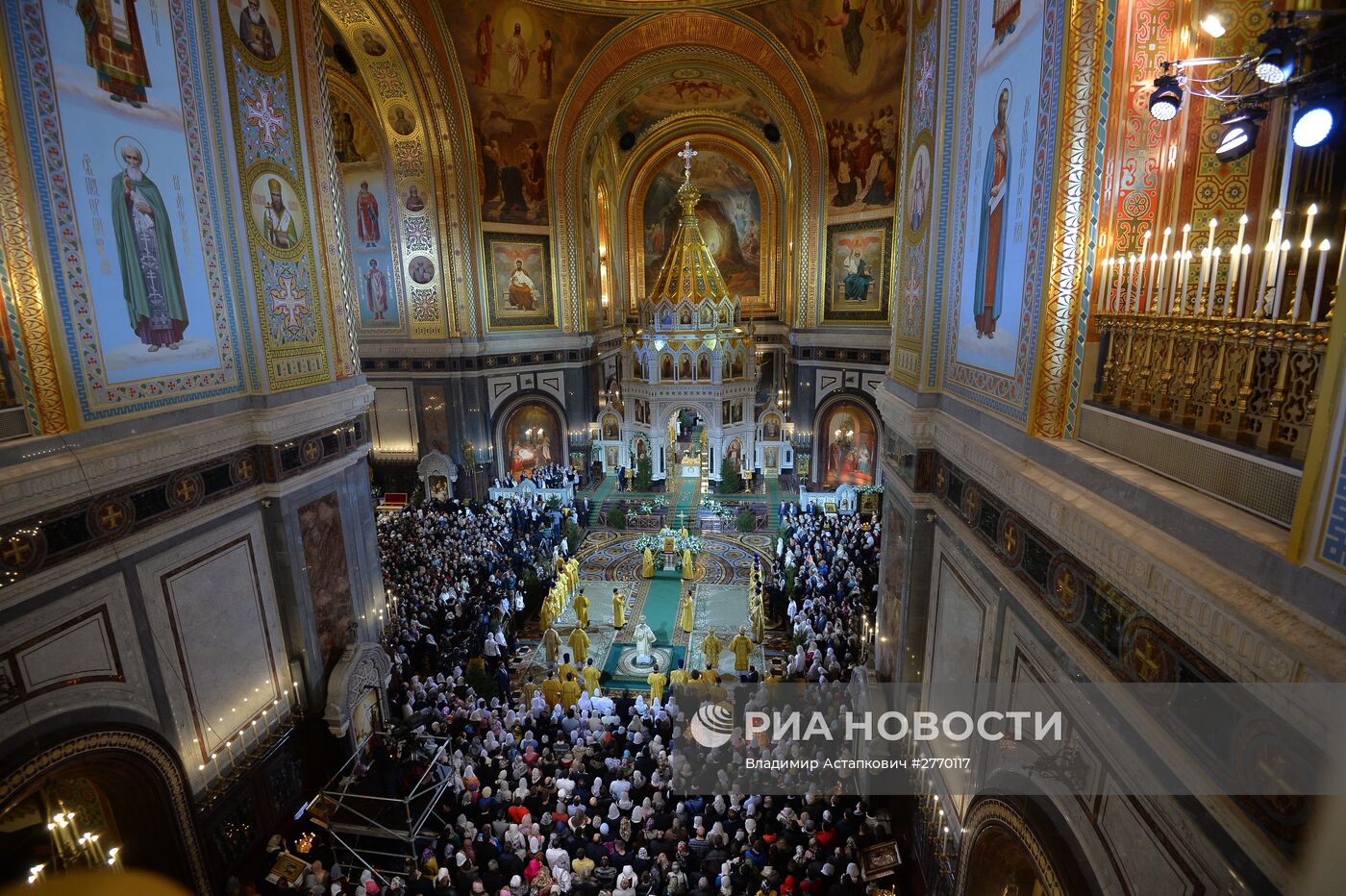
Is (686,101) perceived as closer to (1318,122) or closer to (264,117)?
(264,117)

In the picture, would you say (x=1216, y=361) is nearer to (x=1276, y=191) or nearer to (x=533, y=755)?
(x=1276, y=191)

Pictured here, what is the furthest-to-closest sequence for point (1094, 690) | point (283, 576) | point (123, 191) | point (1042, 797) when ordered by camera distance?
point (283, 576) → point (123, 191) → point (1042, 797) → point (1094, 690)

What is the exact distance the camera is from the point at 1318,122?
117 inches

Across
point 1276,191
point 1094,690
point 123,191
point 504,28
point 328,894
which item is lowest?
point 328,894

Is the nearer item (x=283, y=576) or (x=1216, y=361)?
(x=1216, y=361)

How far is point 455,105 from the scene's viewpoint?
728 inches

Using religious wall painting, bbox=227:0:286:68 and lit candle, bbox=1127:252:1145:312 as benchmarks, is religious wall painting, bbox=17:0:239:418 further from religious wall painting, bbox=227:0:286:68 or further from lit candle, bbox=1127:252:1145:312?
lit candle, bbox=1127:252:1145:312

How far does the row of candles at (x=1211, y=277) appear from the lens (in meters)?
2.81

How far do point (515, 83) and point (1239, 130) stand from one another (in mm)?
20192

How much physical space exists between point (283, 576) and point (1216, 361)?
952 centimetres

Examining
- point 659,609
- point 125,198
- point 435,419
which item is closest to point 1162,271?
point 125,198

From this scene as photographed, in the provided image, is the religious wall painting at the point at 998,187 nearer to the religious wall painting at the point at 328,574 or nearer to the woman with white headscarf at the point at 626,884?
the woman with white headscarf at the point at 626,884

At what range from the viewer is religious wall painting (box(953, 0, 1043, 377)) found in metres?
4.88

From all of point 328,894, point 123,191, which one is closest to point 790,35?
point 123,191
